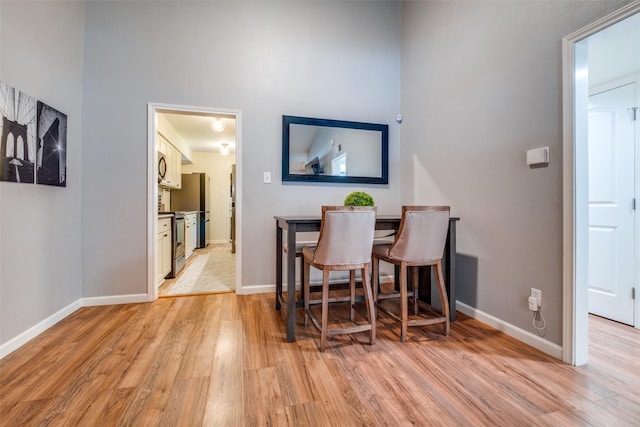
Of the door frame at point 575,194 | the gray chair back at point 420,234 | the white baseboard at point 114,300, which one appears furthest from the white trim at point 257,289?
the door frame at point 575,194

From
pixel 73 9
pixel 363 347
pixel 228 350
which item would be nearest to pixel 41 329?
pixel 228 350

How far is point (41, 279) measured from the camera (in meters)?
1.92

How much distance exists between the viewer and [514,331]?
1866 mm

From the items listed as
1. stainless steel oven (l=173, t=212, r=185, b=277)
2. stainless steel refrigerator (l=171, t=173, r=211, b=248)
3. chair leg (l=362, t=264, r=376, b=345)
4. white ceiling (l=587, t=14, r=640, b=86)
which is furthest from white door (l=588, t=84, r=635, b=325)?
stainless steel refrigerator (l=171, t=173, r=211, b=248)

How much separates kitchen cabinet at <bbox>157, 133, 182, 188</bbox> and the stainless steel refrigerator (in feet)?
2.44

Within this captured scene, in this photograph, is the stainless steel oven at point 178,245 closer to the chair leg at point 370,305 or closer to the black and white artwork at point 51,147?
the black and white artwork at point 51,147

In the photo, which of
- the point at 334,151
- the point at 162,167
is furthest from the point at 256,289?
the point at 162,167

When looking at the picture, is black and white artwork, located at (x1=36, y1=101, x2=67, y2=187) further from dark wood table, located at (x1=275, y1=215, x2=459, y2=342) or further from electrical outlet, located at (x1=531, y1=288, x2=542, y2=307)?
electrical outlet, located at (x1=531, y1=288, x2=542, y2=307)

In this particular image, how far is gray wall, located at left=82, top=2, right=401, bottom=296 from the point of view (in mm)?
2463

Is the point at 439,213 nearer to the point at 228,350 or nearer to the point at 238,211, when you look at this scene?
the point at 228,350

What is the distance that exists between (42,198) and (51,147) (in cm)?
39

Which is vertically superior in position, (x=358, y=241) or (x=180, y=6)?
(x=180, y=6)

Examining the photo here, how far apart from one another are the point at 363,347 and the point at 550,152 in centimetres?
168

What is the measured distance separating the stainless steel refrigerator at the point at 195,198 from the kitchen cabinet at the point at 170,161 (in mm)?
744
